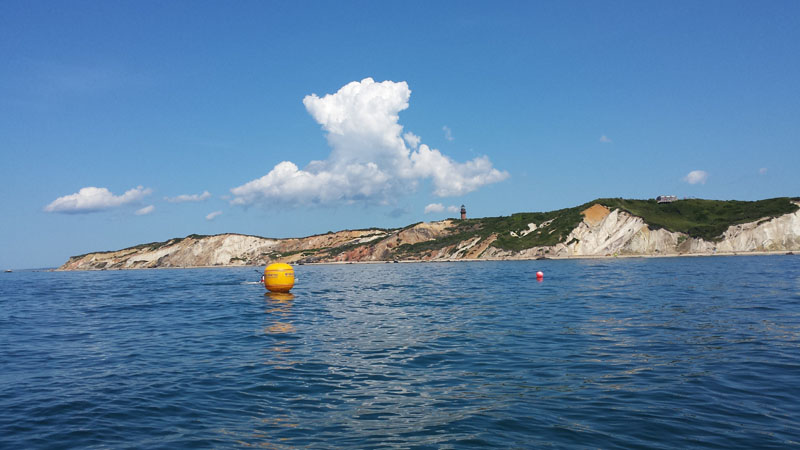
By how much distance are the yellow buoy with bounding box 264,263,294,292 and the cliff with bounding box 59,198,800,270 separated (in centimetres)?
9806

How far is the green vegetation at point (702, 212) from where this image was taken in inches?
4419

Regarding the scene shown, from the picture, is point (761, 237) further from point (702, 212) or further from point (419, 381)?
point (419, 381)

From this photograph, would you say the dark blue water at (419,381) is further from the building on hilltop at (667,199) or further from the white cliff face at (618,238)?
the building on hilltop at (667,199)

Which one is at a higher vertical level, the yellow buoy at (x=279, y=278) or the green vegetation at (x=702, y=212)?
the green vegetation at (x=702, y=212)

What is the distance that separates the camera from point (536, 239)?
133750 mm

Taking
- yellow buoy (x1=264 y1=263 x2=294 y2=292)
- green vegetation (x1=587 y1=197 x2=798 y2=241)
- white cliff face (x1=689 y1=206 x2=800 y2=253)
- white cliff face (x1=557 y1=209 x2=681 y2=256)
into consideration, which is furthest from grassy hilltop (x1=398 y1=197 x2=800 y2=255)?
yellow buoy (x1=264 y1=263 x2=294 y2=292)

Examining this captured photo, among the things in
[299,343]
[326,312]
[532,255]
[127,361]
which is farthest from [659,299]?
[532,255]

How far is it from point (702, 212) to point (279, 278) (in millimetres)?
133162

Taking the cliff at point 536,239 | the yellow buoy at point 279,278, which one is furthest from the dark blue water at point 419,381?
the cliff at point 536,239

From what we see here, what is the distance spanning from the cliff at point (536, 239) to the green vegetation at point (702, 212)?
9.0 inches

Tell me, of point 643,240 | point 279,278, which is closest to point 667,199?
point 643,240

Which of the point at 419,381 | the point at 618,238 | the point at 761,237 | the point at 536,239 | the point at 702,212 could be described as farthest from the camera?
the point at 536,239

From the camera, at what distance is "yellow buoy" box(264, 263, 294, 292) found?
38.0 m

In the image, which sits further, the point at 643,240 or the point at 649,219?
the point at 649,219
